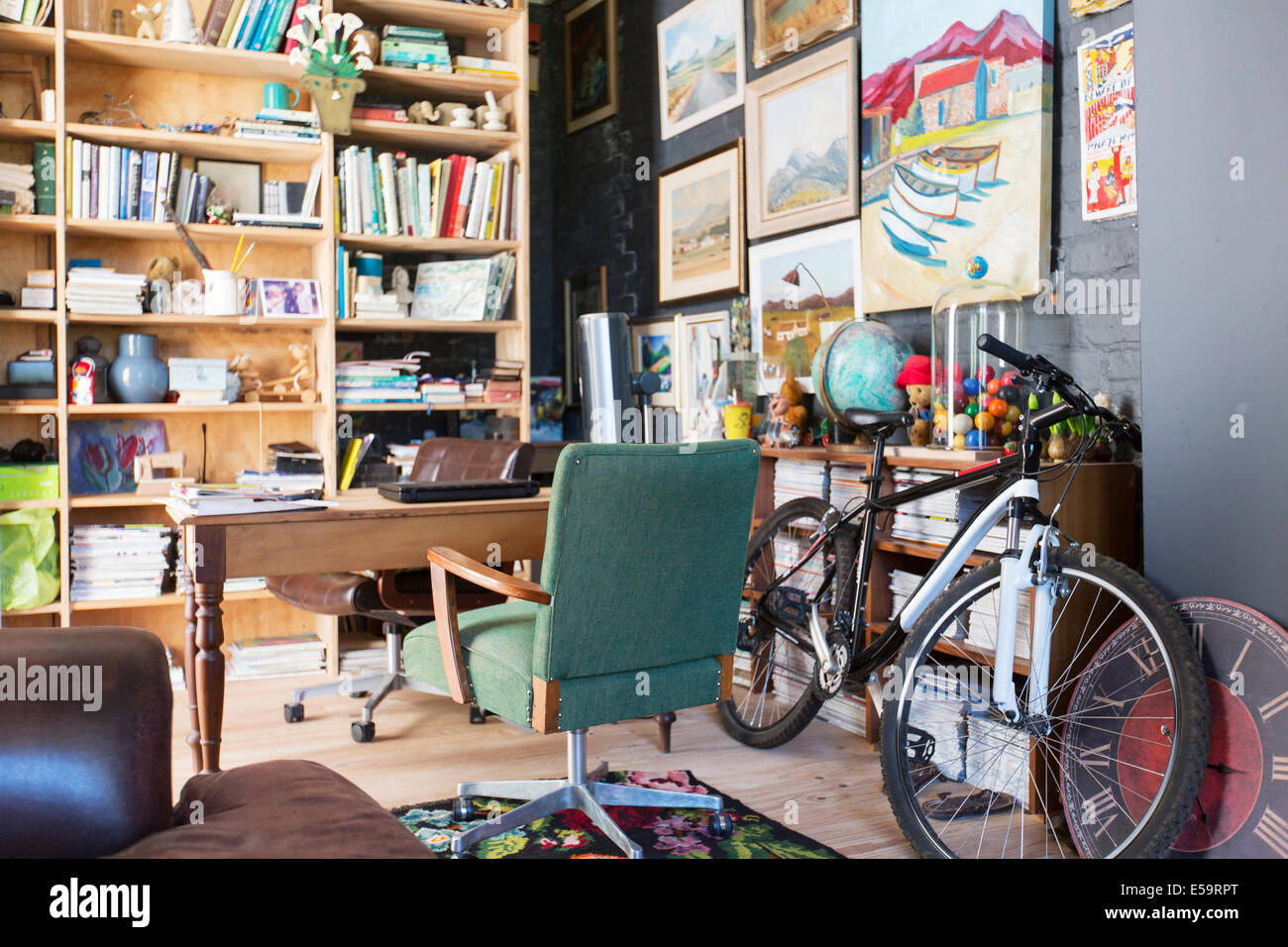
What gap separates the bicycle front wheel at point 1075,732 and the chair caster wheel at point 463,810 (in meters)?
0.95

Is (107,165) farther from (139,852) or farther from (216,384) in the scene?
(139,852)

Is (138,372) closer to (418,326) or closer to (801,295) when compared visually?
(418,326)

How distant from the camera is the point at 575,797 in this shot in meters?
2.43

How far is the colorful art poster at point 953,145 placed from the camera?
109 inches

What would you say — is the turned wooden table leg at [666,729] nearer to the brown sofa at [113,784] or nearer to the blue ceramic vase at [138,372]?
the brown sofa at [113,784]

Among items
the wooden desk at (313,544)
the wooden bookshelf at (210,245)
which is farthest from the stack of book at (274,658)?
the wooden desk at (313,544)

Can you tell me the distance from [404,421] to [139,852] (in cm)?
365

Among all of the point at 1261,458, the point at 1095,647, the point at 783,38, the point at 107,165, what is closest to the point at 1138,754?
the point at 1095,647

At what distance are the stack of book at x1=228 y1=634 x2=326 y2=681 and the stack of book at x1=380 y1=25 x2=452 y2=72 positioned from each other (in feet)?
7.54

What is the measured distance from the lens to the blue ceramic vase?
155 inches

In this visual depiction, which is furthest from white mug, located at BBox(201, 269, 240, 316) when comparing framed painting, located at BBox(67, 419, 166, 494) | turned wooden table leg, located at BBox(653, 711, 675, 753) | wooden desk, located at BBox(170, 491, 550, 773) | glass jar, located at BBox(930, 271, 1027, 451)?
glass jar, located at BBox(930, 271, 1027, 451)

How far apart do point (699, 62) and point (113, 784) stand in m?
3.93

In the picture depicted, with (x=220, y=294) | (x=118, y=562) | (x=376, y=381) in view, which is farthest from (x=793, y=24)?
(x=118, y=562)

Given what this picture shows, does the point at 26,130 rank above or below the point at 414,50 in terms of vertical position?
below
